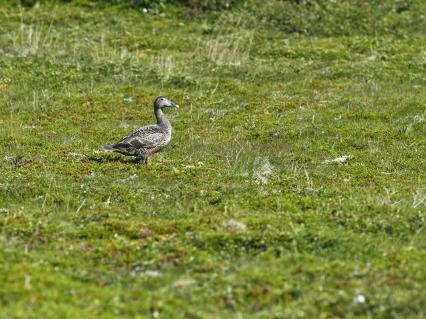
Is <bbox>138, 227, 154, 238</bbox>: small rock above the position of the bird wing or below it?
above

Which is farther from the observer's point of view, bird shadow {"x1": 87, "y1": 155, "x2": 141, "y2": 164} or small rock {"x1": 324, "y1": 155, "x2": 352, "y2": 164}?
small rock {"x1": 324, "y1": 155, "x2": 352, "y2": 164}

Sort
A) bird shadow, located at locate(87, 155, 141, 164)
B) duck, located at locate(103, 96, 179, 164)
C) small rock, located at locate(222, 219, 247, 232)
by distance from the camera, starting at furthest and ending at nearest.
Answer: bird shadow, located at locate(87, 155, 141, 164) → duck, located at locate(103, 96, 179, 164) → small rock, located at locate(222, 219, 247, 232)

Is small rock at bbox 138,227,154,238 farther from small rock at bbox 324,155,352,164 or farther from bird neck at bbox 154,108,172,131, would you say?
small rock at bbox 324,155,352,164

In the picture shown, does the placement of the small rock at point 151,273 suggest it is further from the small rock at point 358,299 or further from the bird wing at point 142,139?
the bird wing at point 142,139

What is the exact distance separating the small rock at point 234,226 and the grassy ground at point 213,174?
5 centimetres

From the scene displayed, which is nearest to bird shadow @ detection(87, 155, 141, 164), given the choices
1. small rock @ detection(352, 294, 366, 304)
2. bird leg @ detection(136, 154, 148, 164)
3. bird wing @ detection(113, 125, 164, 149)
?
bird leg @ detection(136, 154, 148, 164)

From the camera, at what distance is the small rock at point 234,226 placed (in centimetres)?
1565

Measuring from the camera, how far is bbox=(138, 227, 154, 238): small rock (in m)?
15.7

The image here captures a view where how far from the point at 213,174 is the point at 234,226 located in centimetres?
535

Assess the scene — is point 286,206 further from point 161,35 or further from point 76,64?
point 161,35

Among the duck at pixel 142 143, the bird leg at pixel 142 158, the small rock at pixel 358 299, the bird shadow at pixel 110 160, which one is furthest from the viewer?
the bird shadow at pixel 110 160

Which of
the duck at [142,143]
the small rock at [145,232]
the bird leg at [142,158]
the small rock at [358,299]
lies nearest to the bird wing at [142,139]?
the duck at [142,143]

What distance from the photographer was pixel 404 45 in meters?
39.4

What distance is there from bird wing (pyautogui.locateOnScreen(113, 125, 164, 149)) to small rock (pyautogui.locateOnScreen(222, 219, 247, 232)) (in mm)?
6218
